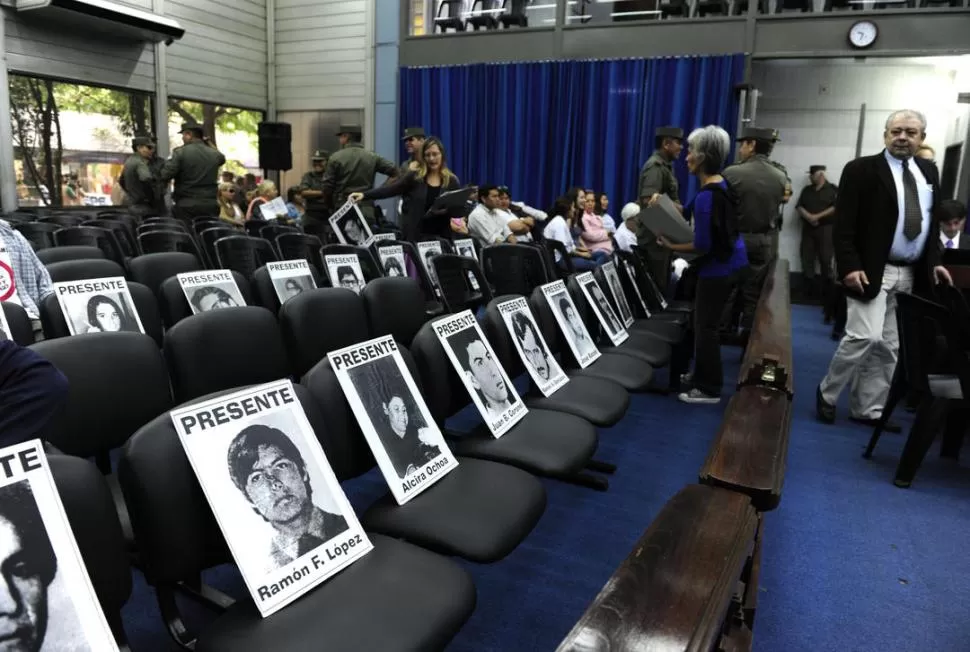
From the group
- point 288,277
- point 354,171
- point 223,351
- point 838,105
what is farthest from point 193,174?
point 838,105

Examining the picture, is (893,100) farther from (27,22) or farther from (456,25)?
(27,22)

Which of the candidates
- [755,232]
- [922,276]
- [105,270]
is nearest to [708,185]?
[922,276]

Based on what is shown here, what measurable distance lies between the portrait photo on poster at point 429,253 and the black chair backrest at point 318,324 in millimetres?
1647

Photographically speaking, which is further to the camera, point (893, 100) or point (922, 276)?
point (893, 100)

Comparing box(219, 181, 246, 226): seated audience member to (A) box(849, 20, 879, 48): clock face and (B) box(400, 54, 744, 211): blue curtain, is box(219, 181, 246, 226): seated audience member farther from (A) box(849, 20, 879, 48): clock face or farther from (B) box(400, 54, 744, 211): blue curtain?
(A) box(849, 20, 879, 48): clock face

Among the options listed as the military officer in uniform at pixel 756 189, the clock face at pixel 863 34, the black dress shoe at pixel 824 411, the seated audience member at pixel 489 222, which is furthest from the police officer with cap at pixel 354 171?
the clock face at pixel 863 34

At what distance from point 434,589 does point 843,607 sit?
4.78ft

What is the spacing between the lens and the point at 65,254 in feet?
10.7

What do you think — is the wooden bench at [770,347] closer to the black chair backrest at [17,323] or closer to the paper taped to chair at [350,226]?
the black chair backrest at [17,323]

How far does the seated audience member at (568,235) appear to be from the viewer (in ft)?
20.1

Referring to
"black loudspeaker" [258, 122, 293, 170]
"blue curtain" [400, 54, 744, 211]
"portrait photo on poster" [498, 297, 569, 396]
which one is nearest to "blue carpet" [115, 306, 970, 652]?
"portrait photo on poster" [498, 297, 569, 396]

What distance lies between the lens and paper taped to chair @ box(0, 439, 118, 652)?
3.07 feet

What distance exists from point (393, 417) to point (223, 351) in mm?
674

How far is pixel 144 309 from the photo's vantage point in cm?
268
